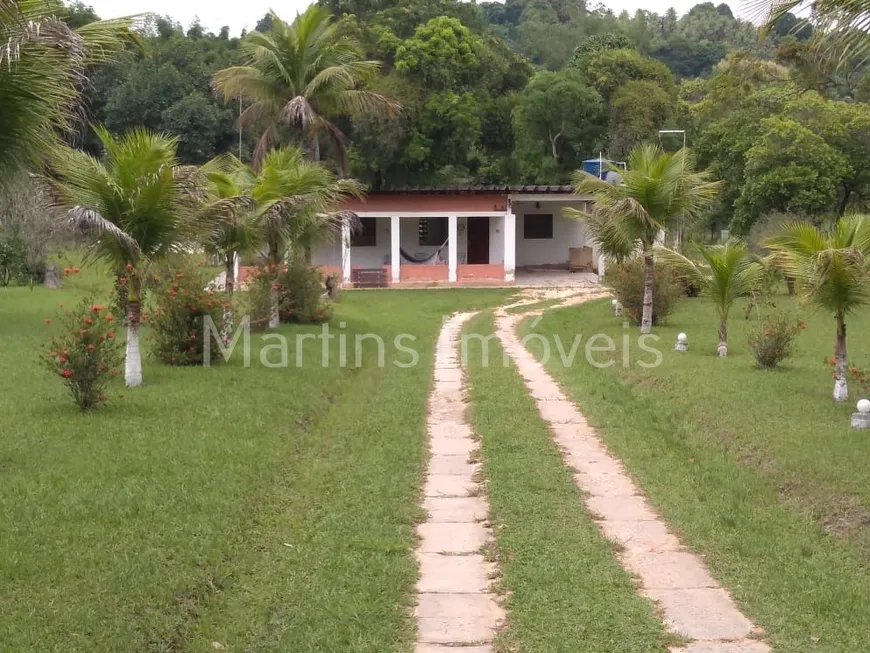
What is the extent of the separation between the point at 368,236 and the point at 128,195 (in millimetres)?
23482

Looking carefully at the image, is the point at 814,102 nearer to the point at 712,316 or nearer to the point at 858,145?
the point at 858,145

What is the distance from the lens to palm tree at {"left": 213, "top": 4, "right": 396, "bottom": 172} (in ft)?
78.4

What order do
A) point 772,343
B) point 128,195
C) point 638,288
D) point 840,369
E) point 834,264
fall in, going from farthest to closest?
point 638,288 < point 772,343 < point 840,369 < point 128,195 < point 834,264

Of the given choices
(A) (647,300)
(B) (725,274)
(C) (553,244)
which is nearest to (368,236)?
(C) (553,244)

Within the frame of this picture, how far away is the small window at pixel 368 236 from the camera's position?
3391 cm

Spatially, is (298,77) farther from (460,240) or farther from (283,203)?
(460,240)

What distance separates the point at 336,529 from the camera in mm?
7180

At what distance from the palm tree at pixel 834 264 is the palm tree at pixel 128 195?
22.4 feet

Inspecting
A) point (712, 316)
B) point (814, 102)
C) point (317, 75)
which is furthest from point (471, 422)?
point (814, 102)

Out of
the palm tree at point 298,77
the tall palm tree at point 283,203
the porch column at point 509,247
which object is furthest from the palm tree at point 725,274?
the porch column at point 509,247

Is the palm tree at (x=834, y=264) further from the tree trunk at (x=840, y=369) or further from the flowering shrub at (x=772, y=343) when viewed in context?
the flowering shrub at (x=772, y=343)

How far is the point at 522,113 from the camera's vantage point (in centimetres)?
3922

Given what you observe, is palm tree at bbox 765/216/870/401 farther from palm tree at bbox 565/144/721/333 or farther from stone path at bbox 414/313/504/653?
palm tree at bbox 565/144/721/333

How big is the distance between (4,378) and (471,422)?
569cm
